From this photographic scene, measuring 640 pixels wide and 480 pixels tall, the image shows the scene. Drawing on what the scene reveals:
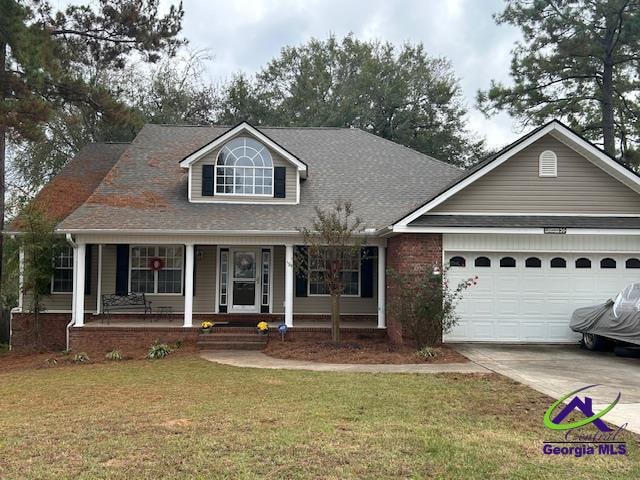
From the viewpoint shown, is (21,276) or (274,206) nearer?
(21,276)

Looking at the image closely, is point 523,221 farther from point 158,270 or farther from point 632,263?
point 158,270

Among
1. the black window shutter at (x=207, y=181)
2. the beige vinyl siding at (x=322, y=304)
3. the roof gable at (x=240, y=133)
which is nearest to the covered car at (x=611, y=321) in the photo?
the beige vinyl siding at (x=322, y=304)

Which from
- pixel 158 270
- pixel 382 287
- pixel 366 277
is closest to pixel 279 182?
pixel 366 277

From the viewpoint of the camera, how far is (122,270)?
14.9 metres

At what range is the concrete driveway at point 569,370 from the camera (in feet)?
22.3

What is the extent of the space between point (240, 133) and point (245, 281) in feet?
14.0

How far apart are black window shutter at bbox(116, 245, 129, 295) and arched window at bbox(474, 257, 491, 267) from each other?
9613 millimetres

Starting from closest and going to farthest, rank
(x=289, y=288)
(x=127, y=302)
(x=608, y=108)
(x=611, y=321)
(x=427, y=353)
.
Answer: (x=427, y=353) → (x=611, y=321) → (x=289, y=288) → (x=127, y=302) → (x=608, y=108)

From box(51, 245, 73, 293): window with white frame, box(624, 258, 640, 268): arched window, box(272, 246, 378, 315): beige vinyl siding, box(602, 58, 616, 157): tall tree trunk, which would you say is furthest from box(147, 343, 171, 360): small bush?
box(602, 58, 616, 157): tall tree trunk

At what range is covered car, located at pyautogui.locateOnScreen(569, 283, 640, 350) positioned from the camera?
32.5ft

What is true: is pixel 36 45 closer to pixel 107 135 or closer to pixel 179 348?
pixel 179 348

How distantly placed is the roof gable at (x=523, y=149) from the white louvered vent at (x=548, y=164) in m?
0.40

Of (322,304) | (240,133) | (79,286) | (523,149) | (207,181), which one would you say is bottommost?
(322,304)

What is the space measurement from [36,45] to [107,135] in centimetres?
1418
